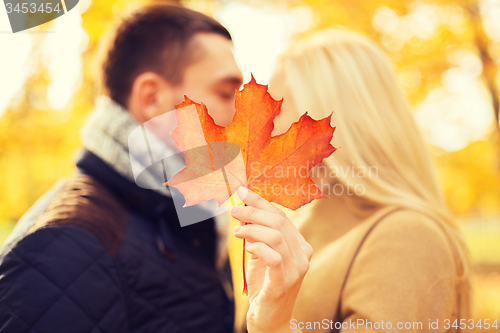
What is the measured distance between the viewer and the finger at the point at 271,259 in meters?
0.61

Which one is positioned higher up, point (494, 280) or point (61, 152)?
point (61, 152)

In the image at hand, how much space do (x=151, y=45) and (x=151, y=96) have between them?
0.89 feet

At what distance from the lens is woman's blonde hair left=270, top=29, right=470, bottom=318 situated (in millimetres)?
1136

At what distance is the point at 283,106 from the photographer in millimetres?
1375

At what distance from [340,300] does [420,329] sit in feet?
0.76

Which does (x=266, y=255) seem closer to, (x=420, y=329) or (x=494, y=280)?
(x=420, y=329)

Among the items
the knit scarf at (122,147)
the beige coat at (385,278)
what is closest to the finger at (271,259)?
the beige coat at (385,278)

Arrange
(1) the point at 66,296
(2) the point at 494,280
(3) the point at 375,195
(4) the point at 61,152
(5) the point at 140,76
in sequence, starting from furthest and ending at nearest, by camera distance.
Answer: (2) the point at 494,280
(4) the point at 61,152
(5) the point at 140,76
(3) the point at 375,195
(1) the point at 66,296

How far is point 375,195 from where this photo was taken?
112 centimetres

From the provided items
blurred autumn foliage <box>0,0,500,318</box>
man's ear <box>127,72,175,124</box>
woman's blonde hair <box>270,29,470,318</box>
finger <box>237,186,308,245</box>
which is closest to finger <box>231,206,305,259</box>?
finger <box>237,186,308,245</box>

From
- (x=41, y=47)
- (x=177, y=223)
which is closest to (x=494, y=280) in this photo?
(x=177, y=223)

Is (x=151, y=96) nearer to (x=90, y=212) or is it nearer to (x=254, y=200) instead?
(x=90, y=212)

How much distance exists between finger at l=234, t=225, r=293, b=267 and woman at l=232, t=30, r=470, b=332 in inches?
2.7

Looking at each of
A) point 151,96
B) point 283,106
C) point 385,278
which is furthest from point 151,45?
point 385,278
